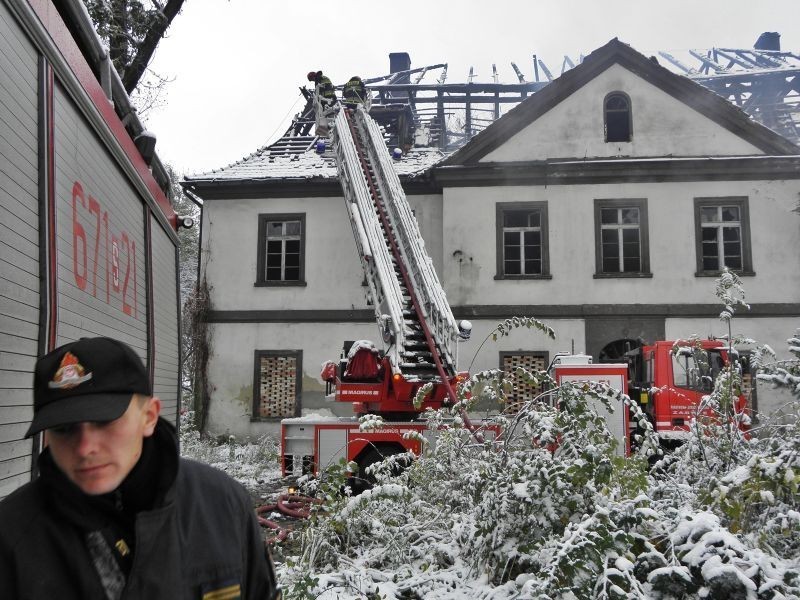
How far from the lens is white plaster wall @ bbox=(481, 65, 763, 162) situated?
53.0 ft

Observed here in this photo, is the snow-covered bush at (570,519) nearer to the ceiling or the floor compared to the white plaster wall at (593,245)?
nearer to the floor

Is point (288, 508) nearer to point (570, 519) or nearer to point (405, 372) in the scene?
point (405, 372)

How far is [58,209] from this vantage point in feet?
9.27

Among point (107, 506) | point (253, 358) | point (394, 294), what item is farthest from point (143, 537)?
point (253, 358)

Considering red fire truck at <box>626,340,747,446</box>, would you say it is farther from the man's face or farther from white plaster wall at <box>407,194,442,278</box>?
the man's face

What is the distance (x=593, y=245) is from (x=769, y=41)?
1664 centimetres

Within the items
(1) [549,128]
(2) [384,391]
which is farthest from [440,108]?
(2) [384,391]

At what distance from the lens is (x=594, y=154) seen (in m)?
16.3

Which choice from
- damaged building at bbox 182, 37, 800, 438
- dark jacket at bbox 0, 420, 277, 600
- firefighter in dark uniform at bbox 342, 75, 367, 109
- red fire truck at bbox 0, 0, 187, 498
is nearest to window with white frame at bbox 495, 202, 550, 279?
damaged building at bbox 182, 37, 800, 438

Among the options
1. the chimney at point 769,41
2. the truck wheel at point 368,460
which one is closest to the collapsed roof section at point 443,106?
the chimney at point 769,41

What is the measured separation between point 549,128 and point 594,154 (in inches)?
50.2

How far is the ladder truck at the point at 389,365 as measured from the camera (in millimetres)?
8867

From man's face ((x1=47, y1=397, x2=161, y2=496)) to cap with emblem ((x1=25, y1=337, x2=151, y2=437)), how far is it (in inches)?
1.4

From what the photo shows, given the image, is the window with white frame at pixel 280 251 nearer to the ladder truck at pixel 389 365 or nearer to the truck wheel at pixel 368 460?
the ladder truck at pixel 389 365
